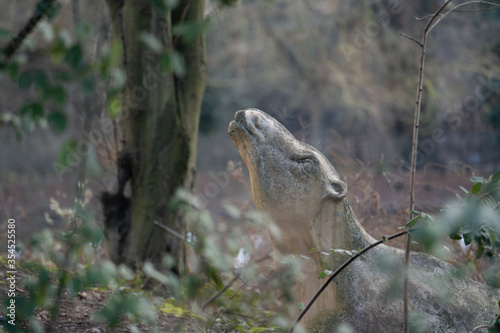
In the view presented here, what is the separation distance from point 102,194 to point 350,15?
11773mm

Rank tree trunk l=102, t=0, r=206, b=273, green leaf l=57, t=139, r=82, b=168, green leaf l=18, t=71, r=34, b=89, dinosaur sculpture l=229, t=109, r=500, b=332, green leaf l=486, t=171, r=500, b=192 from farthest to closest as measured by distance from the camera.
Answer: tree trunk l=102, t=0, r=206, b=273
dinosaur sculpture l=229, t=109, r=500, b=332
green leaf l=486, t=171, r=500, b=192
green leaf l=18, t=71, r=34, b=89
green leaf l=57, t=139, r=82, b=168

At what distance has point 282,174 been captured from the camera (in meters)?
2.54

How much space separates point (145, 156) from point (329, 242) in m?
1.97

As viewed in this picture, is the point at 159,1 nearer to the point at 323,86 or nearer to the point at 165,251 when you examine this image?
the point at 165,251

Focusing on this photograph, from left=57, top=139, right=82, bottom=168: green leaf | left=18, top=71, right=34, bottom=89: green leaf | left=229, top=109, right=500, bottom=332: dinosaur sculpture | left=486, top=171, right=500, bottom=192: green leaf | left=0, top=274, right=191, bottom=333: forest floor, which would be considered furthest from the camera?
left=0, top=274, right=191, bottom=333: forest floor

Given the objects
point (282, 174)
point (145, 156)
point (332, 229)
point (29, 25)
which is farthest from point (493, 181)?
point (145, 156)

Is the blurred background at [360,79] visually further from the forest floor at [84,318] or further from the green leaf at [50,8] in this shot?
the green leaf at [50,8]

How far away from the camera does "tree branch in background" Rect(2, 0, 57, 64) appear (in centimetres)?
134

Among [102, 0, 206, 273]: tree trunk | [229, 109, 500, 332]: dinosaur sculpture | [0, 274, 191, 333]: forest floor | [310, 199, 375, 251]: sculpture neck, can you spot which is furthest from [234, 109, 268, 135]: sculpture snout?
[102, 0, 206, 273]: tree trunk

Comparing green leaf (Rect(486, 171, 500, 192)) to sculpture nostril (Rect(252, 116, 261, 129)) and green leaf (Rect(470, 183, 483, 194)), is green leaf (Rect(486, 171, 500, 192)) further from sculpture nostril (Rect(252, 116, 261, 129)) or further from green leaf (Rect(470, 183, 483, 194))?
sculpture nostril (Rect(252, 116, 261, 129))

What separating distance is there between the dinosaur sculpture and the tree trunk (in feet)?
5.28

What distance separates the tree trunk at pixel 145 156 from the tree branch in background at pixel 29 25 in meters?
2.25

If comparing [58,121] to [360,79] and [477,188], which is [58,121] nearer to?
[477,188]

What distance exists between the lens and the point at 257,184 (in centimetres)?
256
